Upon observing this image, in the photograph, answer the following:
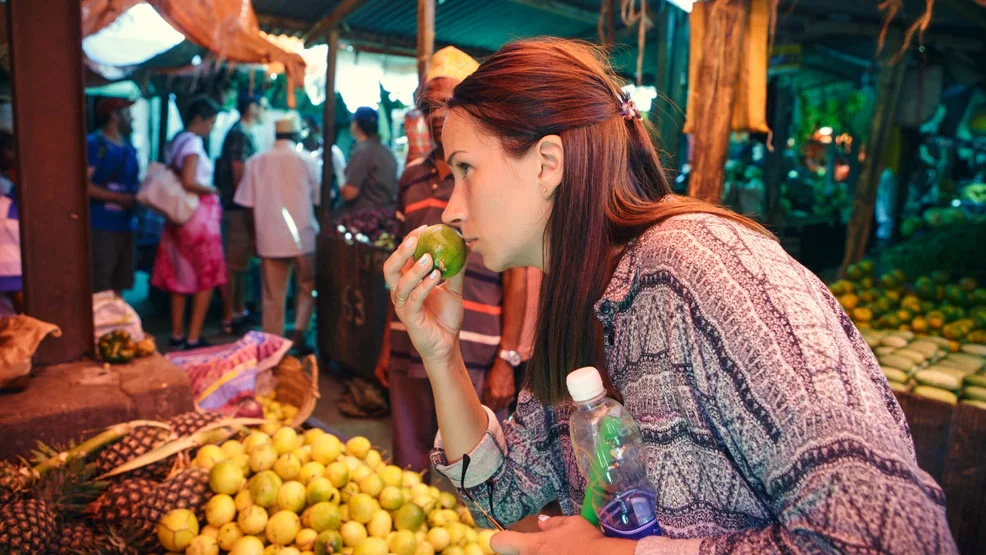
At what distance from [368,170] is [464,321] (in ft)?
14.8

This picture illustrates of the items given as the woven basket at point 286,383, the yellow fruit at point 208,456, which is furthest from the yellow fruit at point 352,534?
the woven basket at point 286,383

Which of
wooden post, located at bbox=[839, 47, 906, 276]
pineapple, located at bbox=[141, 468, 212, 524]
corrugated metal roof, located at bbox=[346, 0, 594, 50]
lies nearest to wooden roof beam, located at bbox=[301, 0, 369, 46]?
corrugated metal roof, located at bbox=[346, 0, 594, 50]

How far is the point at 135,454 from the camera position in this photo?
2.59 meters

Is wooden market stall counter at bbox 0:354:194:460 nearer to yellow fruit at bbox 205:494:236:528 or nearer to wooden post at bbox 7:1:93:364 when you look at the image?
wooden post at bbox 7:1:93:364

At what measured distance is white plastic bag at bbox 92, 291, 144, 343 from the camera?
3.89 metres

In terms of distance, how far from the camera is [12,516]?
2.04 metres

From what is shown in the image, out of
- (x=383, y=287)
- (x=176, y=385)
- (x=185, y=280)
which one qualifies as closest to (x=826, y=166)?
(x=383, y=287)

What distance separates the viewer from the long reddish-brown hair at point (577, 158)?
4.42 ft

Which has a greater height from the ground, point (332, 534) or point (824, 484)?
point (824, 484)

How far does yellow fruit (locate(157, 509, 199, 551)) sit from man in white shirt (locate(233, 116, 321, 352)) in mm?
5353

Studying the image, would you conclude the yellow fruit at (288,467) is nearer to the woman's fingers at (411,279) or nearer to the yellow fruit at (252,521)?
the yellow fruit at (252,521)

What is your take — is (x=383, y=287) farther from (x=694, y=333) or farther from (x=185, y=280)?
(x=694, y=333)

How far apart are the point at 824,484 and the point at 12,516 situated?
7.47ft

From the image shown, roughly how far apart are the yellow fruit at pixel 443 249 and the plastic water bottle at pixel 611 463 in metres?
0.51
